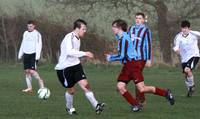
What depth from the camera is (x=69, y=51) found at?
38.4ft

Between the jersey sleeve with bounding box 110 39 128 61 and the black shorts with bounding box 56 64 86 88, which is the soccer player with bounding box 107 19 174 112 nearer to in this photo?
the jersey sleeve with bounding box 110 39 128 61

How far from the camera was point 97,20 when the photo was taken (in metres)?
38.3

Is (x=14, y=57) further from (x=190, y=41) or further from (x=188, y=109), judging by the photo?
(x=188, y=109)

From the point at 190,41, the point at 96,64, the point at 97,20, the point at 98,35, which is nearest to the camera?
the point at 190,41

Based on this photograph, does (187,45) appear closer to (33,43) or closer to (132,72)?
(33,43)

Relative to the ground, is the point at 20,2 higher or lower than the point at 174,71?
higher

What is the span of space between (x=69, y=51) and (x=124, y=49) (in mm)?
1129

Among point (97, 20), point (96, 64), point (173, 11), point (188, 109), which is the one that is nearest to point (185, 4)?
point (173, 11)

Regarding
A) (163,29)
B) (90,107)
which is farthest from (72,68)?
(163,29)

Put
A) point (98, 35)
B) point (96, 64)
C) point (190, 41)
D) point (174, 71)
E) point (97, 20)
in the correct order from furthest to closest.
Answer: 1. point (97, 20)
2. point (98, 35)
3. point (96, 64)
4. point (174, 71)
5. point (190, 41)

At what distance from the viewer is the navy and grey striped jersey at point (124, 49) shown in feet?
39.9

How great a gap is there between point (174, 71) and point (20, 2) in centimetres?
1265

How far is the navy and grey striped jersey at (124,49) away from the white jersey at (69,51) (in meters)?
0.69

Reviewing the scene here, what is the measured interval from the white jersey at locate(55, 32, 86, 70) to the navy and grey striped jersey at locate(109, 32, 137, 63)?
69 centimetres
